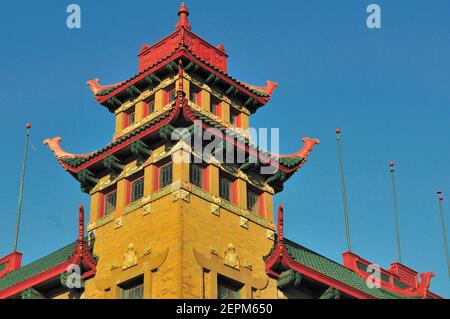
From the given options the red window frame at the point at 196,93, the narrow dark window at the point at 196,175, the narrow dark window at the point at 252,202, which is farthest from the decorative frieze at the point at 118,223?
the red window frame at the point at 196,93

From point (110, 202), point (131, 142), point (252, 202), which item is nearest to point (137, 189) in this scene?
point (110, 202)

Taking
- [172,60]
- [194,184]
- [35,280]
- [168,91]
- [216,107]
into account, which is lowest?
[35,280]

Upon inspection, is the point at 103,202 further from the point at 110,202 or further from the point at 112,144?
the point at 112,144

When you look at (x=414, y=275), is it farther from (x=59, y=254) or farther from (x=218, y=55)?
(x=59, y=254)

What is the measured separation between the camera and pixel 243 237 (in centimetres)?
5331

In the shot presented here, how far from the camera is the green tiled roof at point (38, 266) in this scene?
184 ft

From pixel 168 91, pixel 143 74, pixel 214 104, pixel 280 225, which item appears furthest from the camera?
pixel 214 104

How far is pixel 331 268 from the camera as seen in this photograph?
59.0 metres

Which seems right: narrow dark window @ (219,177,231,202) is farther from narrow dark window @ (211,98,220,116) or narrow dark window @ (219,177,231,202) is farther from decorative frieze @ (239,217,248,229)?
narrow dark window @ (211,98,220,116)

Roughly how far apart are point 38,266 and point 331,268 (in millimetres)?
16624

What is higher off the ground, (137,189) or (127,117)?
(127,117)
